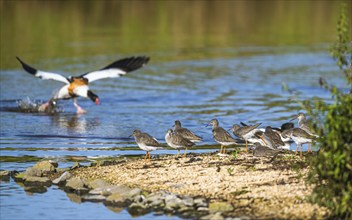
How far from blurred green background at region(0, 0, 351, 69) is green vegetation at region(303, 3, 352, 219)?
2379cm

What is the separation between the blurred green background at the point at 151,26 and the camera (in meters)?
41.4

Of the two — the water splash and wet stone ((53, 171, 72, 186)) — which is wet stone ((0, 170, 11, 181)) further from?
the water splash

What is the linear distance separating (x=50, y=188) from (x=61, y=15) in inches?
1584

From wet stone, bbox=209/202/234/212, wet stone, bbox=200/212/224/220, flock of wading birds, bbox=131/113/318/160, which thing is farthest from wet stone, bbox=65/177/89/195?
wet stone, bbox=200/212/224/220

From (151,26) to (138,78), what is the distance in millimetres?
18977

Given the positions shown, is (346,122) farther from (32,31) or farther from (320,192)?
(32,31)

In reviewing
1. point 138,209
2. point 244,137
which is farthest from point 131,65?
point 138,209

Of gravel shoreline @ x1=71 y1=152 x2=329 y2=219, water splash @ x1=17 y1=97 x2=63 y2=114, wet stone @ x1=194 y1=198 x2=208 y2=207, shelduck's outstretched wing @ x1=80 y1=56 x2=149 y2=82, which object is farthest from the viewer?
shelduck's outstretched wing @ x1=80 y1=56 x2=149 y2=82

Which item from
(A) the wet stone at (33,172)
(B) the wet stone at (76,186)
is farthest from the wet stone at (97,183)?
(A) the wet stone at (33,172)

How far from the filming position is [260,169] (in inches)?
564

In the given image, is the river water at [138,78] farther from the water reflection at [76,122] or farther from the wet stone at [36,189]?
the wet stone at [36,189]

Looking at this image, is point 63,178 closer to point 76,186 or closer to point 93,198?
point 76,186

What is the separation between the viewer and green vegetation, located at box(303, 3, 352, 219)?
11.6 meters

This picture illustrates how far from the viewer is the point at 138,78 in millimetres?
32656
